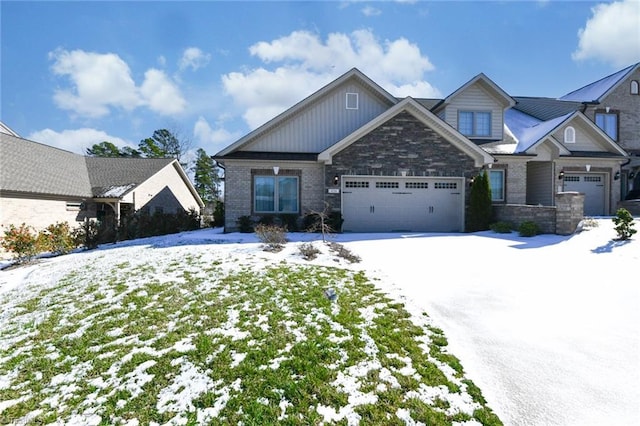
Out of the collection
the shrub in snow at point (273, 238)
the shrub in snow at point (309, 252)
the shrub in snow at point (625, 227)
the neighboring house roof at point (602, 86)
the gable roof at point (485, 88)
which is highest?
the neighboring house roof at point (602, 86)

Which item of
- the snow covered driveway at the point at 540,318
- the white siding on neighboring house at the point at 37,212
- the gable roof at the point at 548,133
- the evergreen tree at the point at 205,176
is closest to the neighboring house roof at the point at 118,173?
the white siding on neighboring house at the point at 37,212

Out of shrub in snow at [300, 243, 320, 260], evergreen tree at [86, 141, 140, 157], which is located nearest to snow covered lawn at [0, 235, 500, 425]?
shrub in snow at [300, 243, 320, 260]

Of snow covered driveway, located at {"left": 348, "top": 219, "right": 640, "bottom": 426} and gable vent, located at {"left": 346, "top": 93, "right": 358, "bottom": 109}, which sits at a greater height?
gable vent, located at {"left": 346, "top": 93, "right": 358, "bottom": 109}

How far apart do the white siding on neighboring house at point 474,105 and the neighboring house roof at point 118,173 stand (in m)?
19.6

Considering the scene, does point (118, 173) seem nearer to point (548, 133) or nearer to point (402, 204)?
point (402, 204)

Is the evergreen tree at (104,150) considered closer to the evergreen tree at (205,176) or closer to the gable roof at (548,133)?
the evergreen tree at (205,176)

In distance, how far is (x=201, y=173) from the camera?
4388cm

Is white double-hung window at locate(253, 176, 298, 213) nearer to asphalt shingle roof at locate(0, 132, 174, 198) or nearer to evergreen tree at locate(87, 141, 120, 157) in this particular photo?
asphalt shingle roof at locate(0, 132, 174, 198)

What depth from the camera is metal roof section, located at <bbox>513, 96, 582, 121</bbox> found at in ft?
63.5

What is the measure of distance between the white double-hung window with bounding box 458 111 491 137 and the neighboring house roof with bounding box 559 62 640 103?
27.4 feet

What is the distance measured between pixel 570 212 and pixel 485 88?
27.7ft

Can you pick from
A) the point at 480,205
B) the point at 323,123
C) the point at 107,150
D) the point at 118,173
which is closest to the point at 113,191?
the point at 118,173

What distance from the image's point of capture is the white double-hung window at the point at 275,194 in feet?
48.6

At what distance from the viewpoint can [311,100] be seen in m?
15.5
